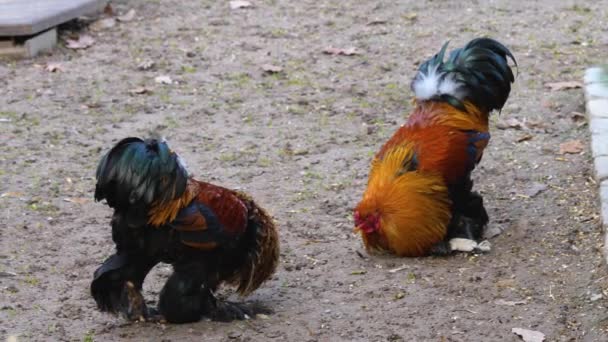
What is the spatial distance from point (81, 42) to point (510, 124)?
421 centimetres

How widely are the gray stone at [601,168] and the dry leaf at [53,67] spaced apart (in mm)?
4728

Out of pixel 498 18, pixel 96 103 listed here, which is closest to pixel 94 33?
pixel 96 103

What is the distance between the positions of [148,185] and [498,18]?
617 cm

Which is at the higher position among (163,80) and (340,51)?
(340,51)

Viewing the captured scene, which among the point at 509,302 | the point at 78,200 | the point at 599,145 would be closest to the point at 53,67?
the point at 78,200

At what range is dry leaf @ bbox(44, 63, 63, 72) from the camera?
8859 mm

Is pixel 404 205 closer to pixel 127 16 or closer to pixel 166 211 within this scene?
pixel 166 211

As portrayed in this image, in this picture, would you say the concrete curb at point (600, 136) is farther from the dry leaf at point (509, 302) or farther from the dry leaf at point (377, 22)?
the dry leaf at point (377, 22)

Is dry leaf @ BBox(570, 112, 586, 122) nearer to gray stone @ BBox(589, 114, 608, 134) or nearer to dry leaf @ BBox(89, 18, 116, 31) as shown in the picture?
gray stone @ BBox(589, 114, 608, 134)

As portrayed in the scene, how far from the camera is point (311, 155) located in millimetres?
7184

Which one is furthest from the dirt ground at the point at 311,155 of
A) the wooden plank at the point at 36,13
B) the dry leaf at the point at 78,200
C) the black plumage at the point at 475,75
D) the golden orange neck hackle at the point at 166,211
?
the black plumage at the point at 475,75

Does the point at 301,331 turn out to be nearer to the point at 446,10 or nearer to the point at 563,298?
the point at 563,298

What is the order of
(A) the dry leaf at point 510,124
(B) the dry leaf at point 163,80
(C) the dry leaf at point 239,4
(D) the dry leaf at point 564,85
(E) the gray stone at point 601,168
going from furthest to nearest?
(C) the dry leaf at point 239,4, (B) the dry leaf at point 163,80, (D) the dry leaf at point 564,85, (A) the dry leaf at point 510,124, (E) the gray stone at point 601,168

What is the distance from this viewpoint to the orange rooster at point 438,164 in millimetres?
5484
